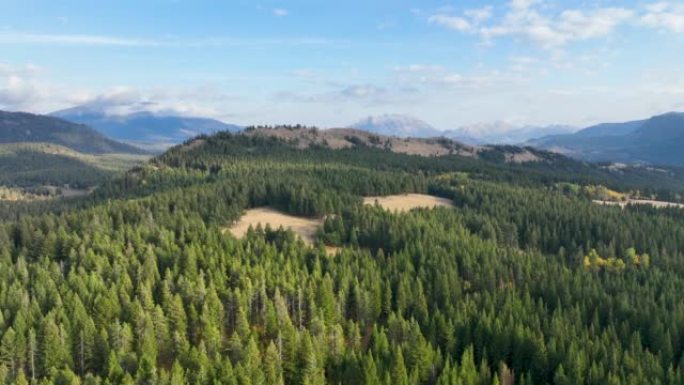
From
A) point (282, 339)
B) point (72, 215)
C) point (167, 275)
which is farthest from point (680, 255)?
point (72, 215)

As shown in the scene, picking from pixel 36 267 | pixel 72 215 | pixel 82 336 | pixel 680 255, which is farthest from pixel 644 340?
pixel 72 215

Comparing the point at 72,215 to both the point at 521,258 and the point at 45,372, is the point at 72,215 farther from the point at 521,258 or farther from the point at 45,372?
the point at 521,258

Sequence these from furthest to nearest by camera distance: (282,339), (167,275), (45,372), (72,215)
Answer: (72,215) < (167,275) < (282,339) < (45,372)

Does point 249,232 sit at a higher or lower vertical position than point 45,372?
higher

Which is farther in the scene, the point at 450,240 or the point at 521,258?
the point at 450,240

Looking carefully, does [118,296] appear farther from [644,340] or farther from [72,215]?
[644,340]

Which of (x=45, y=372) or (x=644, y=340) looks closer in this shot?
(x=45, y=372)

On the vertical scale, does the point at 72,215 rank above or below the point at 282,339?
above

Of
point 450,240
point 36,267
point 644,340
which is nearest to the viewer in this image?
point 644,340

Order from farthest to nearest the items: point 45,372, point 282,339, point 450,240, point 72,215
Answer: point 72,215
point 450,240
point 282,339
point 45,372
